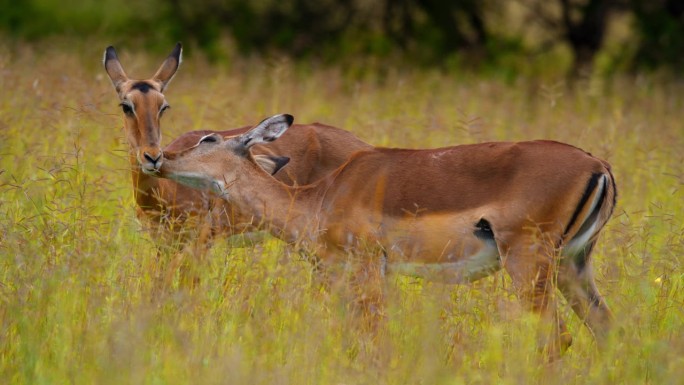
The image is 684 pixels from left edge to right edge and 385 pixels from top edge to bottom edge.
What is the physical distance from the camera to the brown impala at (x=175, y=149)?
6.13 m

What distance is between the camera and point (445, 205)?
5.70 metres

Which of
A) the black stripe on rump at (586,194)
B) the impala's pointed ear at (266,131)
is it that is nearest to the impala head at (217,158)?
the impala's pointed ear at (266,131)

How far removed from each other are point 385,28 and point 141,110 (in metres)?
10.5

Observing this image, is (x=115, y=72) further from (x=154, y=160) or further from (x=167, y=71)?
(x=154, y=160)

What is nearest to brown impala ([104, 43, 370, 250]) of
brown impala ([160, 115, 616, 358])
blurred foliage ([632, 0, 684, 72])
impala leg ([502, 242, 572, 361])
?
brown impala ([160, 115, 616, 358])

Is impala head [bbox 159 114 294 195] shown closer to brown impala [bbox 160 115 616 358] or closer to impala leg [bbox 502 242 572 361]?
brown impala [bbox 160 115 616 358]

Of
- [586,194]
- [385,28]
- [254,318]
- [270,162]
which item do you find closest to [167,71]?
[270,162]

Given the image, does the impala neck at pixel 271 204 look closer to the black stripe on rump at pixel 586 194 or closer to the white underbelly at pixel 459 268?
the white underbelly at pixel 459 268

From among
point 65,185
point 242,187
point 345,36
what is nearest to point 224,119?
point 65,185

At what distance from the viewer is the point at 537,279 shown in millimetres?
5223

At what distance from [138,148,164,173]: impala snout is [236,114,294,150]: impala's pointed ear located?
0.44 metres

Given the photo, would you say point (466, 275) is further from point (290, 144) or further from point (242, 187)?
point (290, 144)

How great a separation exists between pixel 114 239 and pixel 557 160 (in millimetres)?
2261

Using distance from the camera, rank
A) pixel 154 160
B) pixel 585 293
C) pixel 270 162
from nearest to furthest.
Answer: pixel 585 293, pixel 154 160, pixel 270 162
